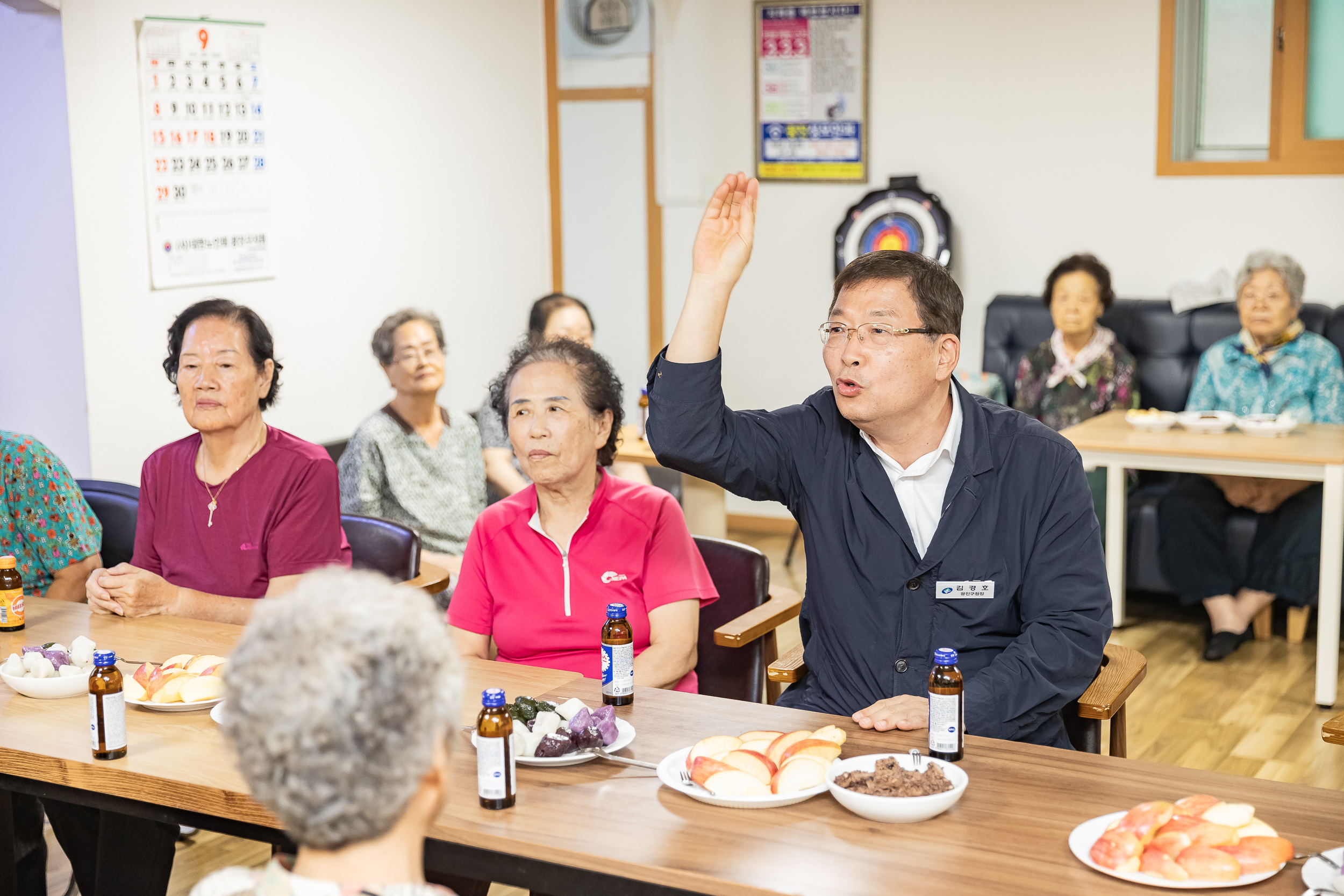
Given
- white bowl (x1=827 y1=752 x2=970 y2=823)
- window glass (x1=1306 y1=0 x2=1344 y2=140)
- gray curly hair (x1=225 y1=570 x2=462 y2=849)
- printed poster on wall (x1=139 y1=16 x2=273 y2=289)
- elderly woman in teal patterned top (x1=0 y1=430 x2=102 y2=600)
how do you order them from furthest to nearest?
window glass (x1=1306 y1=0 x2=1344 y2=140), printed poster on wall (x1=139 y1=16 x2=273 y2=289), elderly woman in teal patterned top (x1=0 y1=430 x2=102 y2=600), white bowl (x1=827 y1=752 x2=970 y2=823), gray curly hair (x1=225 y1=570 x2=462 y2=849)

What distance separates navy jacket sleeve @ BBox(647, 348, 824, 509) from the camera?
2.33m

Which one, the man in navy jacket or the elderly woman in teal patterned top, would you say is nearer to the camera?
the man in navy jacket

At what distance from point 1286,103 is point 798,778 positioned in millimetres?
4759

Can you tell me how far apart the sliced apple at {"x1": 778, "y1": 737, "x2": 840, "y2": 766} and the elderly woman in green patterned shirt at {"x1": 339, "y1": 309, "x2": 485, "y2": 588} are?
7.30ft

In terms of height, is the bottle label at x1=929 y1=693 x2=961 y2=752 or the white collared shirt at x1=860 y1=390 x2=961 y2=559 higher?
the white collared shirt at x1=860 y1=390 x2=961 y2=559

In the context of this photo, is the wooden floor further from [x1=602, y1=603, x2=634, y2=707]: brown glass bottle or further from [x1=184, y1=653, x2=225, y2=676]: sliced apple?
[x1=602, y1=603, x2=634, y2=707]: brown glass bottle

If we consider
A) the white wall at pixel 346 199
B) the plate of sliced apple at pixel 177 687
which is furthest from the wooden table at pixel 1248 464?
the plate of sliced apple at pixel 177 687

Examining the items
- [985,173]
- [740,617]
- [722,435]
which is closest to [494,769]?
[722,435]

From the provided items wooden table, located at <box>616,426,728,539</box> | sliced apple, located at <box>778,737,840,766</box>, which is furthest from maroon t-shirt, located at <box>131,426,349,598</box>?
wooden table, located at <box>616,426,728,539</box>

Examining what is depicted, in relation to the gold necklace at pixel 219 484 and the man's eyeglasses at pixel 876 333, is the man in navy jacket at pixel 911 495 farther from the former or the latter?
the gold necklace at pixel 219 484

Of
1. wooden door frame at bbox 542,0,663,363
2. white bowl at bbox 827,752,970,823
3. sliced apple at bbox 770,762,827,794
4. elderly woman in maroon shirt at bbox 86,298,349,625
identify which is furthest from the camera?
wooden door frame at bbox 542,0,663,363

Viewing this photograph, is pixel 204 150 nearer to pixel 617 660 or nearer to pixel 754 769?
pixel 617 660

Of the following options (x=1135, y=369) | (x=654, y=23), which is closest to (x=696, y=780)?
(x=1135, y=369)

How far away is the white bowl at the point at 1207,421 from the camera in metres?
4.73
